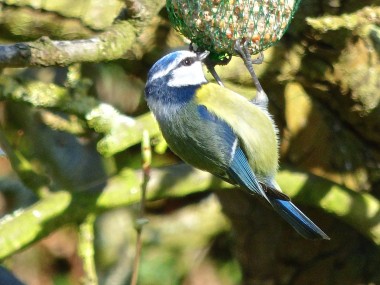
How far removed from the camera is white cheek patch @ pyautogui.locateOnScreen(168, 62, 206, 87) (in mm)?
2373

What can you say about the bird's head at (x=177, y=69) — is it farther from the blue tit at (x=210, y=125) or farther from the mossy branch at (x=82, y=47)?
the mossy branch at (x=82, y=47)

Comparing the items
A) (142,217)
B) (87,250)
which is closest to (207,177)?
(87,250)

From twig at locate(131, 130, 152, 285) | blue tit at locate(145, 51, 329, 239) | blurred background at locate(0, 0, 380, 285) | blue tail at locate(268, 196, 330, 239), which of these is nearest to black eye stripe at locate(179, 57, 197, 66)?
blue tit at locate(145, 51, 329, 239)

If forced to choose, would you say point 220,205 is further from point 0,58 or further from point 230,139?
point 0,58

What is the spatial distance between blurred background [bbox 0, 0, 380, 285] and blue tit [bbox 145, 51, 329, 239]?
246 mm

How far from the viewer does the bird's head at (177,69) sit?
2.33 meters

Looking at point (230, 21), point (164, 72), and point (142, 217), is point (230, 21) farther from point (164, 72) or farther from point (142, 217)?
point (142, 217)

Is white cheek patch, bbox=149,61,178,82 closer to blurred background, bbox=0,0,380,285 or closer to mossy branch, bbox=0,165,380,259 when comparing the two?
blurred background, bbox=0,0,380,285

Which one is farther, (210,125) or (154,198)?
(154,198)

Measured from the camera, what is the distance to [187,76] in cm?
241

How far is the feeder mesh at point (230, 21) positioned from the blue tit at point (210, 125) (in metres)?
0.07

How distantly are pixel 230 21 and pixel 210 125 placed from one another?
301mm

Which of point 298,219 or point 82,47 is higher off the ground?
point 82,47

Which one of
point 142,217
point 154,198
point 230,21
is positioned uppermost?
point 142,217
